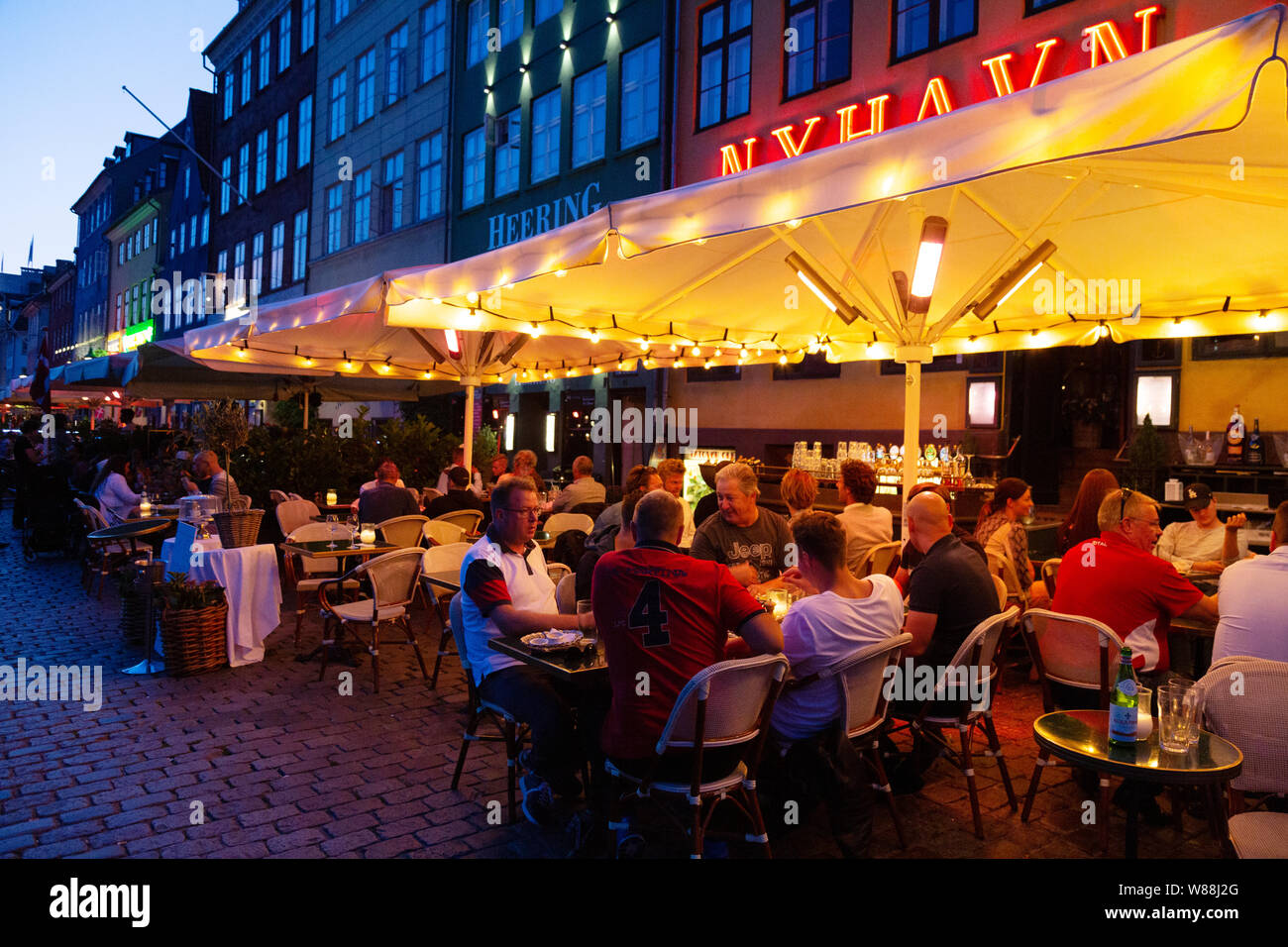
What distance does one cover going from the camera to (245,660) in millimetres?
7035

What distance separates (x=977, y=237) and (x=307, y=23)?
32194 mm

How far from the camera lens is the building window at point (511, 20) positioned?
71.9 ft

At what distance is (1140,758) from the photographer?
3154mm

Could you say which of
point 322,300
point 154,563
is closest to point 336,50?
point 322,300

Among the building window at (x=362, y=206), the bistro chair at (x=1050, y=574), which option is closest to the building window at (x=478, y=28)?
the building window at (x=362, y=206)

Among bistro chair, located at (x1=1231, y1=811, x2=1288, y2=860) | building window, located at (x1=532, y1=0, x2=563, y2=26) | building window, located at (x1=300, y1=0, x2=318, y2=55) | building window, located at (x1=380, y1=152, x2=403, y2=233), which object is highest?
building window, located at (x1=300, y1=0, x2=318, y2=55)

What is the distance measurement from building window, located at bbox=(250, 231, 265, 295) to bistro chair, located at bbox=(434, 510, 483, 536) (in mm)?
29233

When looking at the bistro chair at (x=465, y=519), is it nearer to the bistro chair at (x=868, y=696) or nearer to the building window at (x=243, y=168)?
the bistro chair at (x=868, y=696)

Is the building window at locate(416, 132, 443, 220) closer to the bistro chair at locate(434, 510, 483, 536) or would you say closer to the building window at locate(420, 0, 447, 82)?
the building window at locate(420, 0, 447, 82)

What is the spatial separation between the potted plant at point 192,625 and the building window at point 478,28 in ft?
66.4

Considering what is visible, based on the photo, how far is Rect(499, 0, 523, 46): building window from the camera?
21.9 metres

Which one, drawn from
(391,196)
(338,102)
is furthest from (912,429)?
(338,102)

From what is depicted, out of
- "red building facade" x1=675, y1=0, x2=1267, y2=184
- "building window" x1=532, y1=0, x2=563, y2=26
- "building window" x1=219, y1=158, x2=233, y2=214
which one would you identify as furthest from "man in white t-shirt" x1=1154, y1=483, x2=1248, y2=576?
"building window" x1=219, y1=158, x2=233, y2=214

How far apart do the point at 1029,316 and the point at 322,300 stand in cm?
667
